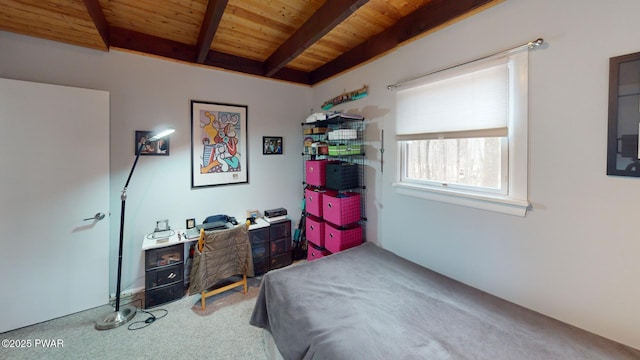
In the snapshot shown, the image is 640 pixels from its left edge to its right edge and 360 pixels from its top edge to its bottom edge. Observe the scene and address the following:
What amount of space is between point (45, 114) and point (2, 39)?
67 centimetres

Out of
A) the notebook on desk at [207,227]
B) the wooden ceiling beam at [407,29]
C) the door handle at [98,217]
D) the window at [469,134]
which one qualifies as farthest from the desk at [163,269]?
the wooden ceiling beam at [407,29]

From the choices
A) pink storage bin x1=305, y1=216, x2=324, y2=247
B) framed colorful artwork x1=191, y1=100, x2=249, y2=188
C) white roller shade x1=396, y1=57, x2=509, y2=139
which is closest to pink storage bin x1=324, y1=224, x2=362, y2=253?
pink storage bin x1=305, y1=216, x2=324, y2=247

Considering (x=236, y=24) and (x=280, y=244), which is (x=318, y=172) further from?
(x=236, y=24)

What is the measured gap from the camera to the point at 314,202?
280 cm

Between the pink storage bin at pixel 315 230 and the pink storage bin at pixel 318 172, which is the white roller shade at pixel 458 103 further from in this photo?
the pink storage bin at pixel 315 230

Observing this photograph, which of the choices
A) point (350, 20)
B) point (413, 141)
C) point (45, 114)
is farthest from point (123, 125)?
point (413, 141)

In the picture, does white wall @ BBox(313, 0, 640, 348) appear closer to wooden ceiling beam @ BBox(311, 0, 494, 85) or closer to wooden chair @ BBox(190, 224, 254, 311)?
wooden ceiling beam @ BBox(311, 0, 494, 85)

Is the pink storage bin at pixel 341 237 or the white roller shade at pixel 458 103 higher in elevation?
the white roller shade at pixel 458 103

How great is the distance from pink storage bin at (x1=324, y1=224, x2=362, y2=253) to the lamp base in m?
1.95

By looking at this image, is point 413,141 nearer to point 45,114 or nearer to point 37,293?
point 45,114

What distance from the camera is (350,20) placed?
2152mm

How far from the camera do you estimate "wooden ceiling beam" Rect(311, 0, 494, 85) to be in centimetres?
170

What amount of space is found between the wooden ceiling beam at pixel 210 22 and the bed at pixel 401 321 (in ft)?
6.62

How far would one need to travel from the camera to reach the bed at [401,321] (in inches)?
42.5
